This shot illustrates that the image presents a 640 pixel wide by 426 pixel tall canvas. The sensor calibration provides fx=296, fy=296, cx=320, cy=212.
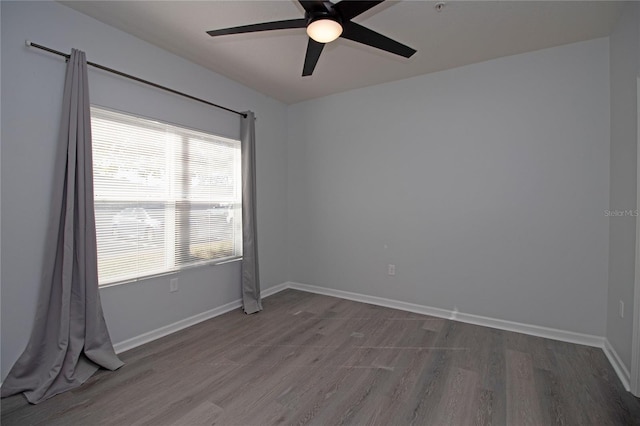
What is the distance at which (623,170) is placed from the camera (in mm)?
2258

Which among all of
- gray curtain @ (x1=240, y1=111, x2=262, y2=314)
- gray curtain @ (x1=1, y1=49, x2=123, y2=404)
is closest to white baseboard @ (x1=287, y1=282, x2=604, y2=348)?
gray curtain @ (x1=240, y1=111, x2=262, y2=314)

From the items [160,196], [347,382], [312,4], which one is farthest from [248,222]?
[312,4]

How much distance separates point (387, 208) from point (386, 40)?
82.9 inches

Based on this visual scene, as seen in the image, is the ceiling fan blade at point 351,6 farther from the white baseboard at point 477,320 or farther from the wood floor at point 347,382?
the white baseboard at point 477,320

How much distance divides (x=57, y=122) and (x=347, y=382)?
111 inches

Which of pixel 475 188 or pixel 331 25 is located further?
pixel 475 188

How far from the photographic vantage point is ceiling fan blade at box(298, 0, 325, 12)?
152 centimetres

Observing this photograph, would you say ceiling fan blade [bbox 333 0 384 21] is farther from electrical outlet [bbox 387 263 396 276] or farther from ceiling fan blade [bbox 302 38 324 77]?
electrical outlet [bbox 387 263 396 276]

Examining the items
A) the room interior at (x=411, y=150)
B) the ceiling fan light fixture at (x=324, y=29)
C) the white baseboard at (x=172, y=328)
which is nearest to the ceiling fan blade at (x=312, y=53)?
the ceiling fan light fixture at (x=324, y=29)

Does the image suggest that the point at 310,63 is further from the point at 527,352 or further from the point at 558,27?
the point at 527,352

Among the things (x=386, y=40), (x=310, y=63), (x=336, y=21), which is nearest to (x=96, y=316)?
(x=310, y=63)

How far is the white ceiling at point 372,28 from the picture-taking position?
2.19 m

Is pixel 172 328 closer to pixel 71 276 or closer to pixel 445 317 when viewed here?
pixel 71 276

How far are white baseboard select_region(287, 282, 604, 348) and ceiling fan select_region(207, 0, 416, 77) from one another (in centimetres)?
265
